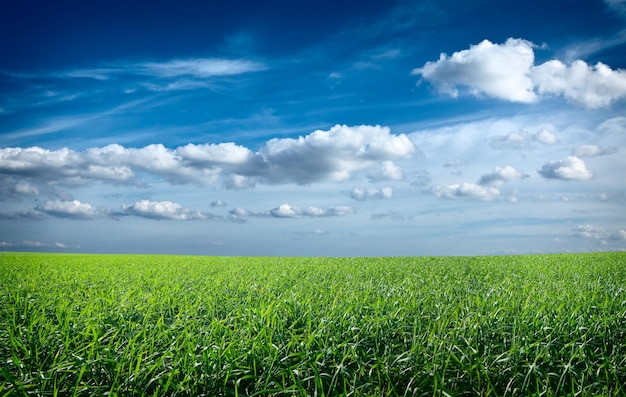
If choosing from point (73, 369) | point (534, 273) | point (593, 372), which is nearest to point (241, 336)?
point (73, 369)

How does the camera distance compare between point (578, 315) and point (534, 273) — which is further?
point (534, 273)

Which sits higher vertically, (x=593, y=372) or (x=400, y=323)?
(x=400, y=323)

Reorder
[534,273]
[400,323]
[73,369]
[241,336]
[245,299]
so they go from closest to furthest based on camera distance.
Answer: [73,369] → [241,336] → [400,323] → [245,299] → [534,273]

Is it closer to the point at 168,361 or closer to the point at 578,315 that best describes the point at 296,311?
the point at 168,361

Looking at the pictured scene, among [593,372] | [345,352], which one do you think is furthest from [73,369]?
[593,372]

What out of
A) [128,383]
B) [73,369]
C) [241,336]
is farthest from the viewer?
[241,336]

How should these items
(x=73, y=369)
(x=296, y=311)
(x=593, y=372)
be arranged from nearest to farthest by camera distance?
(x=73, y=369) < (x=593, y=372) < (x=296, y=311)

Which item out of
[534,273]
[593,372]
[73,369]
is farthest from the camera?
[534,273]

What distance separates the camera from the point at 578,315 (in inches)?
275

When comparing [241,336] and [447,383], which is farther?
[241,336]

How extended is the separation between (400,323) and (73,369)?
3887mm

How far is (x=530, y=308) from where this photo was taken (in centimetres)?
722

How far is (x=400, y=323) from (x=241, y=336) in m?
2.08

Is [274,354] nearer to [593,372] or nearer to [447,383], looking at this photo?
[447,383]
